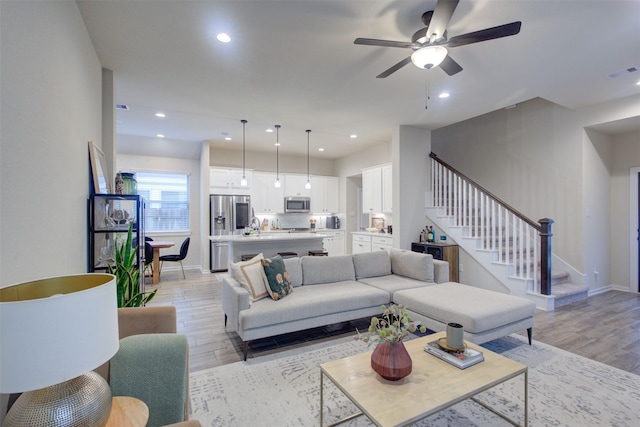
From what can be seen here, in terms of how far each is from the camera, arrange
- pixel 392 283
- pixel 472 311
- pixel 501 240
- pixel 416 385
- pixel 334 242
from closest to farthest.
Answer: pixel 416 385 < pixel 472 311 < pixel 392 283 < pixel 501 240 < pixel 334 242

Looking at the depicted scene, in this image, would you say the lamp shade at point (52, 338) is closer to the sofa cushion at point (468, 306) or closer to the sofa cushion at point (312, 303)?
the sofa cushion at point (312, 303)

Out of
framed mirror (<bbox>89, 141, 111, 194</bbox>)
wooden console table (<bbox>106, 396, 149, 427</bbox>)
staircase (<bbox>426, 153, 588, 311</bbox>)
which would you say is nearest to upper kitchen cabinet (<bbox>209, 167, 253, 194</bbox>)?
framed mirror (<bbox>89, 141, 111, 194</bbox>)

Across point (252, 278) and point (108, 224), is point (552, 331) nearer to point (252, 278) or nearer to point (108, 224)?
point (252, 278)

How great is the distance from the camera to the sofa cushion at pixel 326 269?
3695 millimetres

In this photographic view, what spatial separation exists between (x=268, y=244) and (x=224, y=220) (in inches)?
84.2

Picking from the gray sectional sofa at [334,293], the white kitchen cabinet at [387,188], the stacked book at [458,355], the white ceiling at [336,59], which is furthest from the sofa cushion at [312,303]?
the white kitchen cabinet at [387,188]

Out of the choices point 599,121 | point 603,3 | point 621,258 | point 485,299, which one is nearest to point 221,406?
point 485,299

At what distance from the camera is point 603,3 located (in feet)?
7.75

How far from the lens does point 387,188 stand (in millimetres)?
6562

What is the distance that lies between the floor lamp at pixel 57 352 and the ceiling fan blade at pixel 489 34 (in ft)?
8.95

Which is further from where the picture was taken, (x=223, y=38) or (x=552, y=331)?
(x=552, y=331)

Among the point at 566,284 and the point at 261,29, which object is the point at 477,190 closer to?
the point at 566,284

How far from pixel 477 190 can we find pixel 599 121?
195cm

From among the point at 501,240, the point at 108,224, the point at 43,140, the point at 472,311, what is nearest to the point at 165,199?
the point at 108,224
